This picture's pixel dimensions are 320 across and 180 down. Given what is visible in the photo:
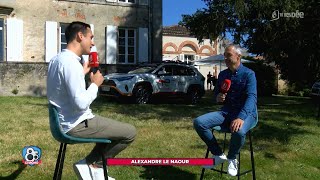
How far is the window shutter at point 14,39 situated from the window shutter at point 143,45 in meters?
5.92

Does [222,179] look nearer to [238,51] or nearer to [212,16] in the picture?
[238,51]

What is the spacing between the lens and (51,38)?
20.7 m

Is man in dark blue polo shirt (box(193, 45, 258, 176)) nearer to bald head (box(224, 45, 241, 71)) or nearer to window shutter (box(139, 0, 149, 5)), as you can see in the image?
bald head (box(224, 45, 241, 71))

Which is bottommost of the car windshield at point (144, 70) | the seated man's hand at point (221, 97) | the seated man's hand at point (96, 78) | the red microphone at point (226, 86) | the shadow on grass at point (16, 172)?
the shadow on grass at point (16, 172)

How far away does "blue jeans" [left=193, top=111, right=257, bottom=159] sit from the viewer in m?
5.16

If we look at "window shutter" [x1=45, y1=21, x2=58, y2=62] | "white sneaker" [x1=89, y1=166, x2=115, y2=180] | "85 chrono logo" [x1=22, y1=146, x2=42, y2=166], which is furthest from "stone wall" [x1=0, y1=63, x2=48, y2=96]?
"white sneaker" [x1=89, y1=166, x2=115, y2=180]

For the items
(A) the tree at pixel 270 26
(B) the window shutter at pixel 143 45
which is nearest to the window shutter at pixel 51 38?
(B) the window shutter at pixel 143 45

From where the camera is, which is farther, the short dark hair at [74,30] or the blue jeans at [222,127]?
the blue jeans at [222,127]

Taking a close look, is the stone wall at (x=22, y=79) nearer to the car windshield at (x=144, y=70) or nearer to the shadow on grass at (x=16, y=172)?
the car windshield at (x=144, y=70)

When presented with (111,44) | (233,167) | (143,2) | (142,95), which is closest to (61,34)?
(111,44)

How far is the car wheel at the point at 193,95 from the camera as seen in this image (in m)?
18.2

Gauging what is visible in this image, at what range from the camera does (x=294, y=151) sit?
773 cm

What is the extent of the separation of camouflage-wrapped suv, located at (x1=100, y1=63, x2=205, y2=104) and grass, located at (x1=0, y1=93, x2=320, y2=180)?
3404mm

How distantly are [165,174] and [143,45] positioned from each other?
56.5ft
